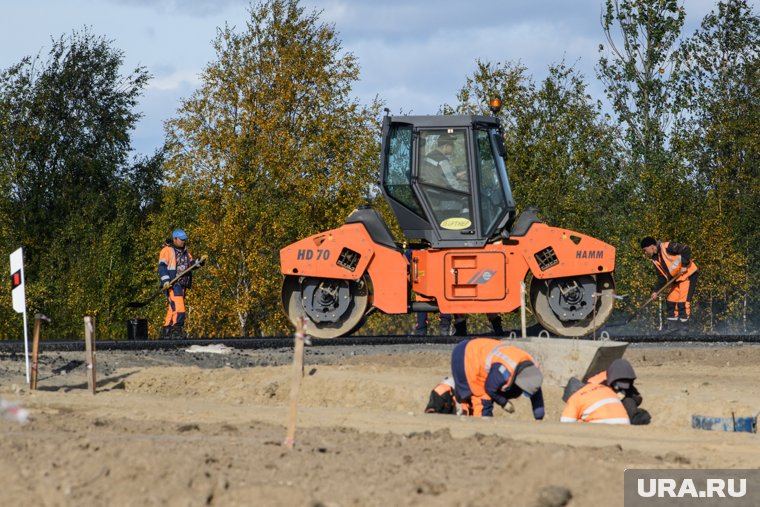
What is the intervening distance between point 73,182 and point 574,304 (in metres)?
26.4

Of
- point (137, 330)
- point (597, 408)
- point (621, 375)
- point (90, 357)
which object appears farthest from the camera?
point (137, 330)

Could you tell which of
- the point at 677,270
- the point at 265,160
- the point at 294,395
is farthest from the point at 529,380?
the point at 265,160

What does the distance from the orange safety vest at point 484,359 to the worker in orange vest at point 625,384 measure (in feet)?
2.78

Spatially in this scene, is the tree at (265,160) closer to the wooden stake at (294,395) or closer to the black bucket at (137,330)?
the black bucket at (137,330)

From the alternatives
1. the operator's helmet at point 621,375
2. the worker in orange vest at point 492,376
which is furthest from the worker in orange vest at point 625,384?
the worker in orange vest at point 492,376

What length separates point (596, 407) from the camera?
1105 cm

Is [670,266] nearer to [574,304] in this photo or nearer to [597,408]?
[574,304]

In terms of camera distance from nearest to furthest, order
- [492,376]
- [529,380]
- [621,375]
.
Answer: [529,380] → [492,376] → [621,375]

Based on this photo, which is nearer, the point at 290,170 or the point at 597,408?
the point at 597,408

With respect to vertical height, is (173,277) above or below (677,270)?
below

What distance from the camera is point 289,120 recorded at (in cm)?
3491

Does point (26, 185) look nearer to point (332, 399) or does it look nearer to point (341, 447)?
point (332, 399)

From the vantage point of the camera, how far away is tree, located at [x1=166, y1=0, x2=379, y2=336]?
29.3 m

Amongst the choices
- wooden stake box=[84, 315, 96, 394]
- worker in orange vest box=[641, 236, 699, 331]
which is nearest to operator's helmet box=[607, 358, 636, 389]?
wooden stake box=[84, 315, 96, 394]
